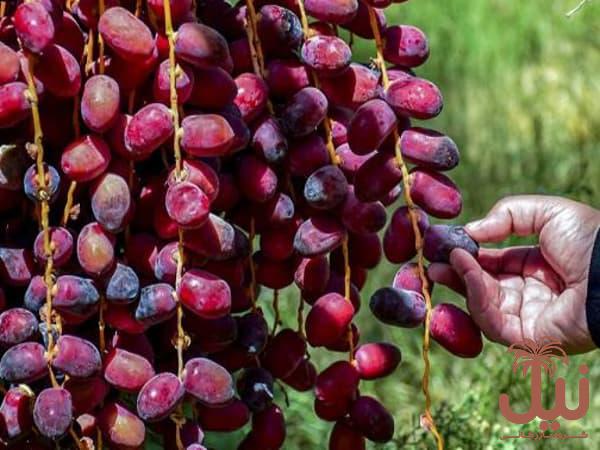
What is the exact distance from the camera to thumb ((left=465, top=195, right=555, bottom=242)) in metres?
1.44

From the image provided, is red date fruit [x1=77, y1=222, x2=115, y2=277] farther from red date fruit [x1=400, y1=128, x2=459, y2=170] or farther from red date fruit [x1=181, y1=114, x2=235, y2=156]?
red date fruit [x1=400, y1=128, x2=459, y2=170]

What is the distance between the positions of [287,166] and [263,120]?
51 mm

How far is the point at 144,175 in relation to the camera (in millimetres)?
1109

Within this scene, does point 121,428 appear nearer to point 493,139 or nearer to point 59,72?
point 59,72

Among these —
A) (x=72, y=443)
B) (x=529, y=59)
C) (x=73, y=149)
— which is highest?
(x=73, y=149)

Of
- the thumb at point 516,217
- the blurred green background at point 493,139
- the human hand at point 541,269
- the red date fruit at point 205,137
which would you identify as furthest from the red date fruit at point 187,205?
the blurred green background at point 493,139

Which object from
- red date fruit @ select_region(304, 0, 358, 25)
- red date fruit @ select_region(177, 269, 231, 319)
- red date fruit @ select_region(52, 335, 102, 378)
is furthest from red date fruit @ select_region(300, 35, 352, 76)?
red date fruit @ select_region(52, 335, 102, 378)

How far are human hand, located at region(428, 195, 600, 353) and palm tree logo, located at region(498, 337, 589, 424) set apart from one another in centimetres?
1

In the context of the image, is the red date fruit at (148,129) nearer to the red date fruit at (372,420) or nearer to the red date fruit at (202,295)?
the red date fruit at (202,295)

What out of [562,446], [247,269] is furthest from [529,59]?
[247,269]

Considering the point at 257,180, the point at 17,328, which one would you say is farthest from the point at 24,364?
the point at 257,180

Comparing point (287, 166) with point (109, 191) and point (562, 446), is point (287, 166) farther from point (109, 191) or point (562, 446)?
point (562, 446)

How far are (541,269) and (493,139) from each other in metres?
1.96

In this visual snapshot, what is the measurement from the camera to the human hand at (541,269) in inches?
53.9
